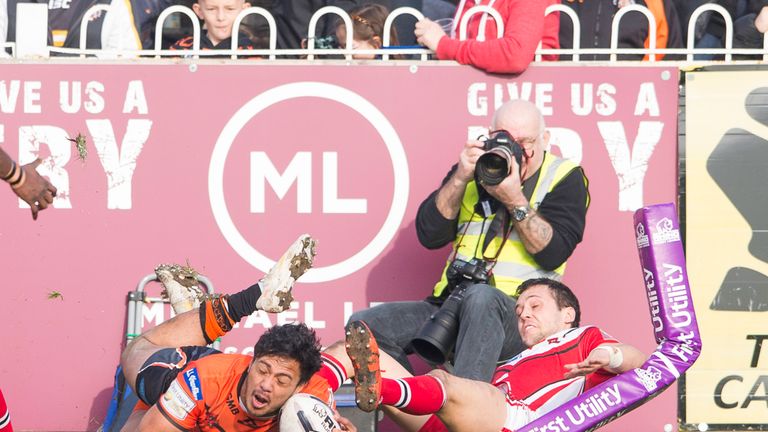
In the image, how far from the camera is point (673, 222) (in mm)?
7441

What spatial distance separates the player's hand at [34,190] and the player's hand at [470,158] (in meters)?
2.18

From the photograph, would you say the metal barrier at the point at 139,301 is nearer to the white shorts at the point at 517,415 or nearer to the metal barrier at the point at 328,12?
the metal barrier at the point at 328,12

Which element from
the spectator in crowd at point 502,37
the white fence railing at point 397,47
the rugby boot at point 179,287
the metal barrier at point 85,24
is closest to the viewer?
the rugby boot at point 179,287

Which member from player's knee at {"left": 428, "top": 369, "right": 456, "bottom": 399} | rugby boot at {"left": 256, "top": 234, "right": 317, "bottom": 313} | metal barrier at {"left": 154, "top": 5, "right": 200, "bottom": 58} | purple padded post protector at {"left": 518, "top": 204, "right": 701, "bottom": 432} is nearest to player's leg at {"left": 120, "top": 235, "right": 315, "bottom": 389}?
rugby boot at {"left": 256, "top": 234, "right": 317, "bottom": 313}

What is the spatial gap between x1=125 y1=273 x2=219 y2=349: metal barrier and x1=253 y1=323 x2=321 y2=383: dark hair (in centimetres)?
207

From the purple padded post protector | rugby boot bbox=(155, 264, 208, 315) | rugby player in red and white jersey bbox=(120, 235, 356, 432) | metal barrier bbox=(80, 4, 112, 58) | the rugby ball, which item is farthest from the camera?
metal barrier bbox=(80, 4, 112, 58)

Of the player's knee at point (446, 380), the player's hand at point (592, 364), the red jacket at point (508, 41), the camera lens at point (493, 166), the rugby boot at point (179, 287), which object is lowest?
the player's knee at point (446, 380)

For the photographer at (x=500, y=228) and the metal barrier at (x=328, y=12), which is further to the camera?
the metal barrier at (x=328, y=12)

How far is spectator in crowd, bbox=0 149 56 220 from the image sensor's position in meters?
7.18

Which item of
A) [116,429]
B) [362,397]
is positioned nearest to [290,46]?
[116,429]

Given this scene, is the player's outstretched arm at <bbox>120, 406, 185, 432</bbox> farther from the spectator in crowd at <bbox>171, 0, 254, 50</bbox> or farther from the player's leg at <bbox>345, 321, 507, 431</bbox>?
the spectator in crowd at <bbox>171, 0, 254, 50</bbox>

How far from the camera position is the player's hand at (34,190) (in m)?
7.25

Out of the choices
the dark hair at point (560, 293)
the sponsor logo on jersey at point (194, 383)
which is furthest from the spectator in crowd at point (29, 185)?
the dark hair at point (560, 293)

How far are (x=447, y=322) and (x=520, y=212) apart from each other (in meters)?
0.72
